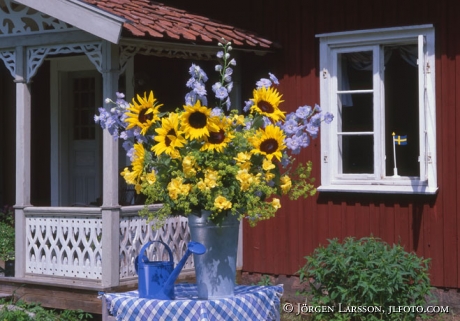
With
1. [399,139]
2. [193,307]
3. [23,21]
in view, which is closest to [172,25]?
[23,21]

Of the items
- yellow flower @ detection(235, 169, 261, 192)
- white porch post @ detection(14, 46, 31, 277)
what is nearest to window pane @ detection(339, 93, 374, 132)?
white porch post @ detection(14, 46, 31, 277)

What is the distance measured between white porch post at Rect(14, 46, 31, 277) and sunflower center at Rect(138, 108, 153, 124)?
14.5 feet

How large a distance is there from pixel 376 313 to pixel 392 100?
261cm

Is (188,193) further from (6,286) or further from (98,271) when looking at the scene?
(6,286)

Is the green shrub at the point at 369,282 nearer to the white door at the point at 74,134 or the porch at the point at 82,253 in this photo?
the porch at the point at 82,253

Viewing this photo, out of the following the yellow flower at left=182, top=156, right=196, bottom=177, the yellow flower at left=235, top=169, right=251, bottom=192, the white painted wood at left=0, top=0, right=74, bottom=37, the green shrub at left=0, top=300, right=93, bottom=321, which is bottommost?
the green shrub at left=0, top=300, right=93, bottom=321

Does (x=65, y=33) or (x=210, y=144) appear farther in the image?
(x=65, y=33)

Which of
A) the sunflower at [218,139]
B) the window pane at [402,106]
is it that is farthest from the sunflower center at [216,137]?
the window pane at [402,106]

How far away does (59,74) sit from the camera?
40.1ft

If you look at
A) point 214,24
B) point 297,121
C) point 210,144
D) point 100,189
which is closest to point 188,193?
point 210,144

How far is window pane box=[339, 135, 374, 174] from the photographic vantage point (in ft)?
31.9

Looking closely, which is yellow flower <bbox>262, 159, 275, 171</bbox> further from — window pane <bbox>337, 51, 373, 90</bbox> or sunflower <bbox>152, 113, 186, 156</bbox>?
window pane <bbox>337, 51, 373, 90</bbox>

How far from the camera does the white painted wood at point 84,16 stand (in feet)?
27.8

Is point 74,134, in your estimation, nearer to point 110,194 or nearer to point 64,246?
point 64,246
